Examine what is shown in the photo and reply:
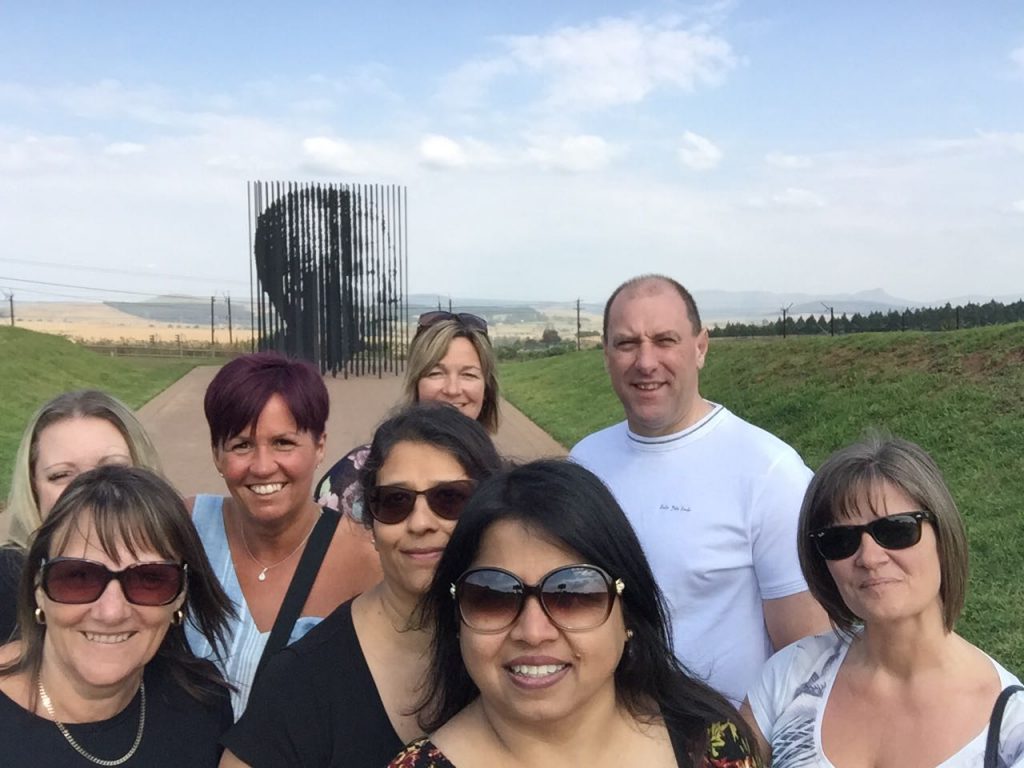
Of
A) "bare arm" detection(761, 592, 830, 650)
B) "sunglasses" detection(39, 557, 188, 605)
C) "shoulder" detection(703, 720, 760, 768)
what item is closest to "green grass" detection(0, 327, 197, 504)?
"sunglasses" detection(39, 557, 188, 605)

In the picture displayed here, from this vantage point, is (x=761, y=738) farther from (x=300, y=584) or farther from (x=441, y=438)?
(x=300, y=584)

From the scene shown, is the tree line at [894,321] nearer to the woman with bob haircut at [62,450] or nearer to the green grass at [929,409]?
the green grass at [929,409]

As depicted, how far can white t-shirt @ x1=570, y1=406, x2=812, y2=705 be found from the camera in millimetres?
2793

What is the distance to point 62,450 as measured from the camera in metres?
2.74

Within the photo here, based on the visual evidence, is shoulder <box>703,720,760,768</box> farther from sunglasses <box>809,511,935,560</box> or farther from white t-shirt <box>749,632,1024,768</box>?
sunglasses <box>809,511,935,560</box>

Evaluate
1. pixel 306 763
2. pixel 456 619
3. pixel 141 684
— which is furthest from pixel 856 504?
pixel 141 684

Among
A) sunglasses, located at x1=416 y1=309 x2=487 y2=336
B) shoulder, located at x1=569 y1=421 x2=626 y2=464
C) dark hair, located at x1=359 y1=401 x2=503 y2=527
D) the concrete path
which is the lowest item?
the concrete path

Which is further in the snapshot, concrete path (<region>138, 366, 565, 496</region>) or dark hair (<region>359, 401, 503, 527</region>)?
concrete path (<region>138, 366, 565, 496</region>)

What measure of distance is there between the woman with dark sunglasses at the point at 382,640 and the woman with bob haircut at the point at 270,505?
0.48 m

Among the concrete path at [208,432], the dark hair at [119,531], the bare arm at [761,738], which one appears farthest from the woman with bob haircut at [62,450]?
the concrete path at [208,432]

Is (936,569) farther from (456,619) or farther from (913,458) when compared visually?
(456,619)

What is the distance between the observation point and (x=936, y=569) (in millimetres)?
2129

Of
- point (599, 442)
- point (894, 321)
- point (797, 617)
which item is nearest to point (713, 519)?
point (797, 617)

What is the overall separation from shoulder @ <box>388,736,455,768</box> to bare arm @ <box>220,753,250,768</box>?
0.35 m
